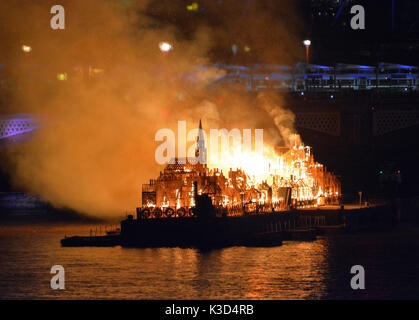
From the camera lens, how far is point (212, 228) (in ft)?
219

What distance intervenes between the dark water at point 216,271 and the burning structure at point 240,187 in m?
4.89

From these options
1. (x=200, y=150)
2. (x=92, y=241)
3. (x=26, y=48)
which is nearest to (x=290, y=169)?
(x=200, y=150)

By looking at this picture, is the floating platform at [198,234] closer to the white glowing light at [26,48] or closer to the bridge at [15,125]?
the white glowing light at [26,48]

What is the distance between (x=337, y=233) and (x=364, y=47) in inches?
1488

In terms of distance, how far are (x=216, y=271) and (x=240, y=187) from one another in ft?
54.6

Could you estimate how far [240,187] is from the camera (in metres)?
73.4

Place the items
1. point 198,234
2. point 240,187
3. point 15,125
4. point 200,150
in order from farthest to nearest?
point 15,125, point 240,187, point 200,150, point 198,234

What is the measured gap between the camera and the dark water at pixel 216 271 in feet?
171

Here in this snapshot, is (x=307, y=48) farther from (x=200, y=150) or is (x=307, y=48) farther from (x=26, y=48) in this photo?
(x=200, y=150)

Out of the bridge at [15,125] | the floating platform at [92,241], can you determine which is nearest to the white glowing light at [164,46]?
the bridge at [15,125]

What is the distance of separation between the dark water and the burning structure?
4.89 m

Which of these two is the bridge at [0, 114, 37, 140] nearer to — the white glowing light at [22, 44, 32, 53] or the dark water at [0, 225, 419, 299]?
the white glowing light at [22, 44, 32, 53]
